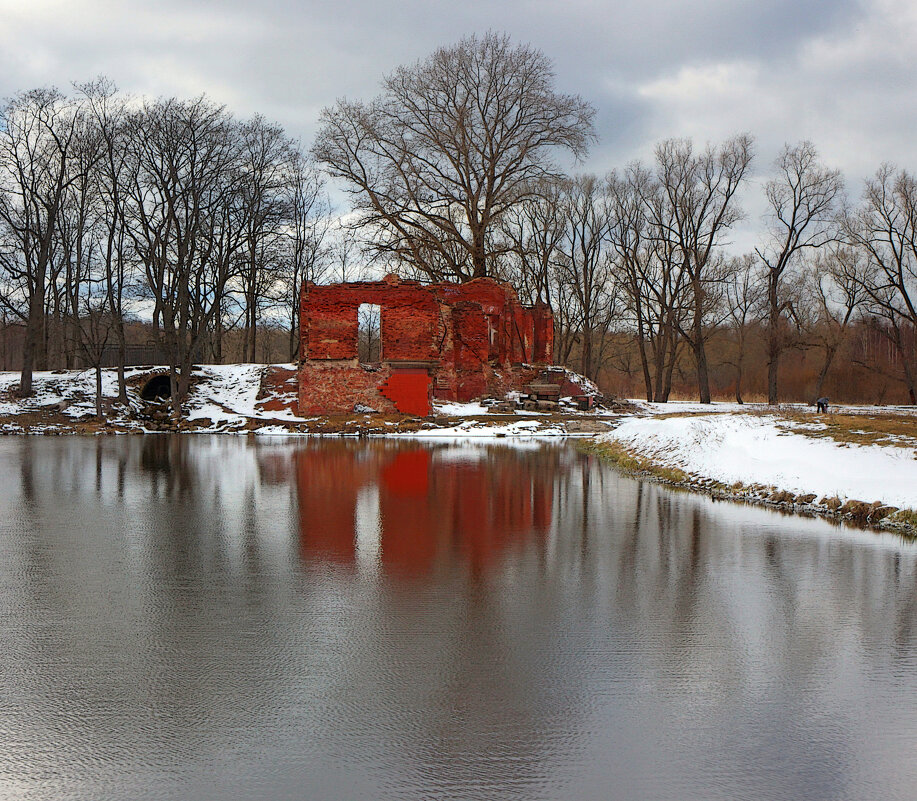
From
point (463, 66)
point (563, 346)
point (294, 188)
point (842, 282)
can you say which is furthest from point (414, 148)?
point (842, 282)

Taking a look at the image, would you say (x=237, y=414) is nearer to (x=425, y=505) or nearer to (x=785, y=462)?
(x=425, y=505)

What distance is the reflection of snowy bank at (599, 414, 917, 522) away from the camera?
39.3 ft

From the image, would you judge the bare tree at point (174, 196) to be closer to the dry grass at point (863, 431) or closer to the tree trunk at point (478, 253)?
the tree trunk at point (478, 253)

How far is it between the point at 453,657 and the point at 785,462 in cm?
1011

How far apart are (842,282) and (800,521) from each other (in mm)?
45127

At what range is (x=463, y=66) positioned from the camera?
45.8 meters

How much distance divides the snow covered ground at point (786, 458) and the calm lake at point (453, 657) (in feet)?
4.96

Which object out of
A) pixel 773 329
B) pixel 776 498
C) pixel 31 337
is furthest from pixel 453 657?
pixel 773 329

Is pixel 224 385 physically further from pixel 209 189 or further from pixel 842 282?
pixel 842 282

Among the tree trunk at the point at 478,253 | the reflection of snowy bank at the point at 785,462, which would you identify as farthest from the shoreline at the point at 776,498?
the tree trunk at the point at 478,253

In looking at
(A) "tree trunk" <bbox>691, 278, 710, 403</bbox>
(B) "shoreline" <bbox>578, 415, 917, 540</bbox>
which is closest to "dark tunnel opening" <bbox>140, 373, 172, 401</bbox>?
(B) "shoreline" <bbox>578, 415, 917, 540</bbox>

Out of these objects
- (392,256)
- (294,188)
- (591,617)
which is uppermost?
(294,188)

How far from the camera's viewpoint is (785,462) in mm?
13977

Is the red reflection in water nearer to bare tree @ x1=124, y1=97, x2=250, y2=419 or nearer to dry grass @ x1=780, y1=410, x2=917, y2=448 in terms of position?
dry grass @ x1=780, y1=410, x2=917, y2=448
